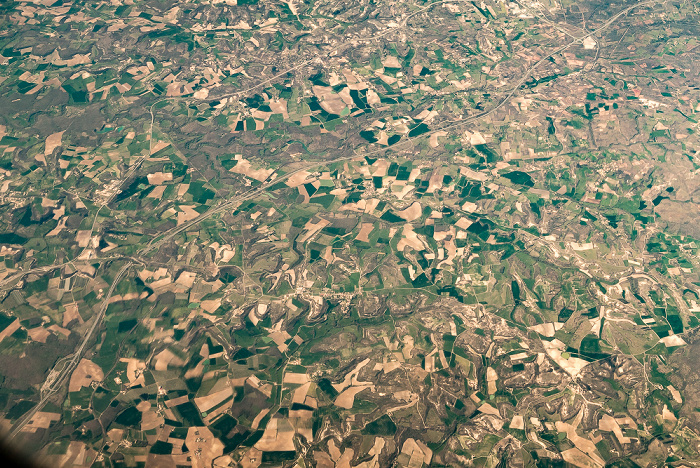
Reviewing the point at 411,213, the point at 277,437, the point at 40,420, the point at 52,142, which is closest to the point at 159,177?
the point at 52,142

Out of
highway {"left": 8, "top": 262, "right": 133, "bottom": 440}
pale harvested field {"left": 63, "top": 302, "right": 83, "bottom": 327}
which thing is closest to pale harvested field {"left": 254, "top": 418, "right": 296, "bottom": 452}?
highway {"left": 8, "top": 262, "right": 133, "bottom": 440}

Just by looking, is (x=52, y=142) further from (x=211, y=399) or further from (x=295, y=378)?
(x=295, y=378)

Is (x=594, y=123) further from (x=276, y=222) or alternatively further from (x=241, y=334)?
(x=241, y=334)

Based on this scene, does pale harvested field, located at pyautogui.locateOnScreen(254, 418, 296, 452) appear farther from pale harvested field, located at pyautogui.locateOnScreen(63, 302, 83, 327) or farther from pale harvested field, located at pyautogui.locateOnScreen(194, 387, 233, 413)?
pale harvested field, located at pyautogui.locateOnScreen(63, 302, 83, 327)

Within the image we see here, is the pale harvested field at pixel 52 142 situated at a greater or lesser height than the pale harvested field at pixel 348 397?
greater

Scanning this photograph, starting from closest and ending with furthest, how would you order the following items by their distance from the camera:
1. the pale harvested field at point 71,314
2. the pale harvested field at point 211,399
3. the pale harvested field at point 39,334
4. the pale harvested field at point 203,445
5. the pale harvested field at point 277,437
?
the pale harvested field at point 203,445
the pale harvested field at point 277,437
the pale harvested field at point 211,399
the pale harvested field at point 39,334
the pale harvested field at point 71,314

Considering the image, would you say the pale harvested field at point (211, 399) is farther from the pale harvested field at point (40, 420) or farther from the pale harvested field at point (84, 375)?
the pale harvested field at point (40, 420)

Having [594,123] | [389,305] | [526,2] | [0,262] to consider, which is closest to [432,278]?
[389,305]

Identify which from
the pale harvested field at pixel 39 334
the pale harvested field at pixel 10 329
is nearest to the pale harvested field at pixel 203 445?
the pale harvested field at pixel 39 334
